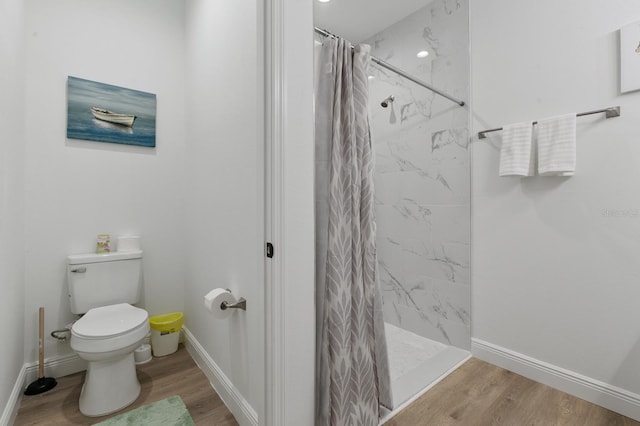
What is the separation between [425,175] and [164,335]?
7.51 feet

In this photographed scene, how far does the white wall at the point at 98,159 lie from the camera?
5.97 feet

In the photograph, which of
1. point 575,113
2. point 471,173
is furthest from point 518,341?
point 575,113

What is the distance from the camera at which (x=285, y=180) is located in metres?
1.09

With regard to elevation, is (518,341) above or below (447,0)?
below

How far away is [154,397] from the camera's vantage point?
1.69 m

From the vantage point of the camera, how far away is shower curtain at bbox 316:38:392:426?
4.09 ft

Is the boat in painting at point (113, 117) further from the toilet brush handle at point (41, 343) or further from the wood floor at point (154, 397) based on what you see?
the wood floor at point (154, 397)

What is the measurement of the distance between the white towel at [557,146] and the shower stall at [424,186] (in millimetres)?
464

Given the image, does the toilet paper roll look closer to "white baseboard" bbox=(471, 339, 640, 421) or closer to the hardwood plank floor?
the hardwood plank floor

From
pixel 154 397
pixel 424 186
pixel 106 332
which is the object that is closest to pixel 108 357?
pixel 106 332

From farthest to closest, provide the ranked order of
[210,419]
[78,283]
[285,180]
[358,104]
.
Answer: [78,283], [210,419], [358,104], [285,180]

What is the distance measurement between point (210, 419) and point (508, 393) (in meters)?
1.62

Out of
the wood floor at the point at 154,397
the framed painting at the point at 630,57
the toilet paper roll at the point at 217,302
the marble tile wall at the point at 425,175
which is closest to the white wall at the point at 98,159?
the wood floor at the point at 154,397

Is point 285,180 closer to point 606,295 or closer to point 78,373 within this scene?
point 606,295
